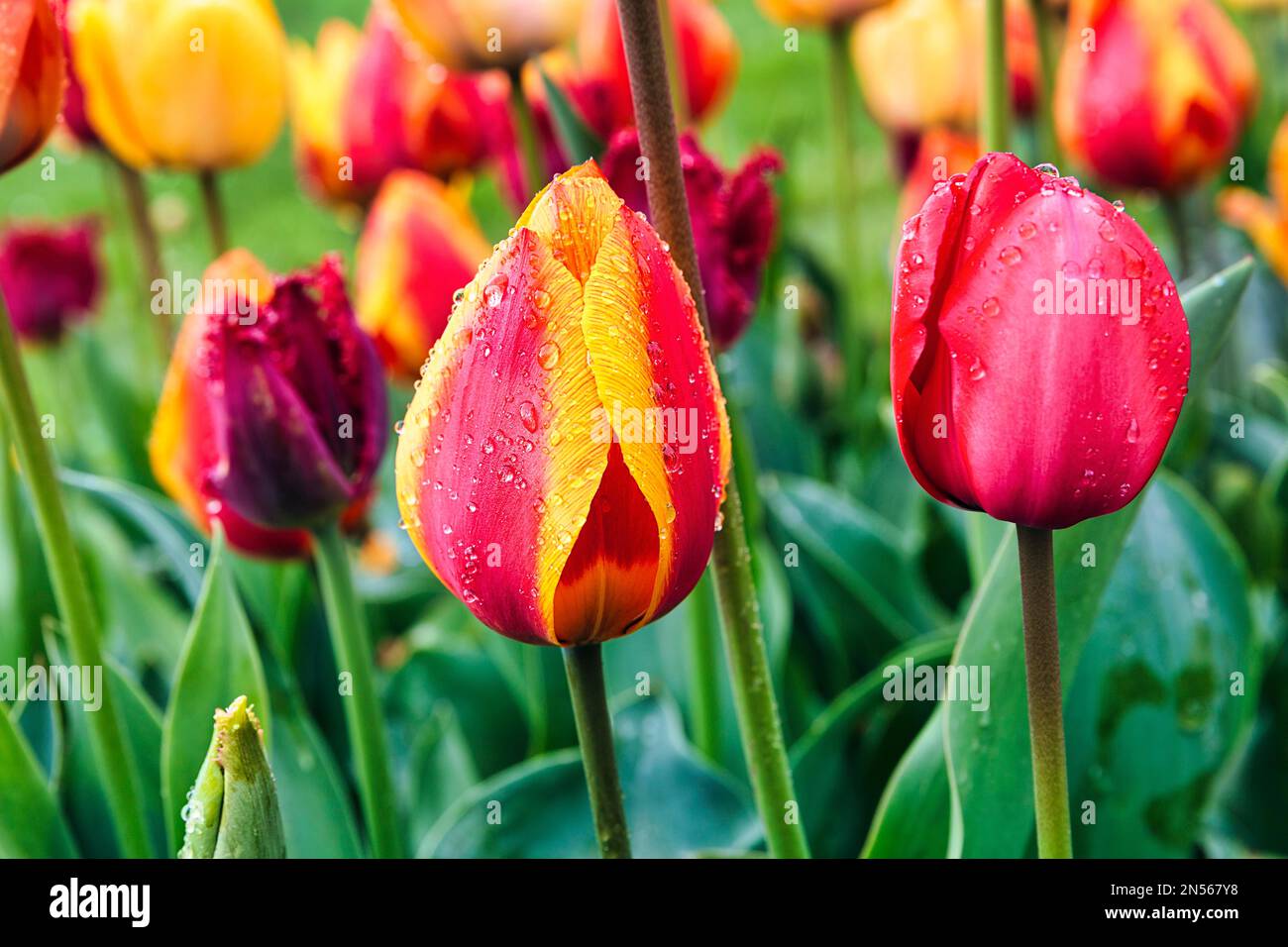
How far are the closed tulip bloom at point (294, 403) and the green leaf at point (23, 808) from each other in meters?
0.16

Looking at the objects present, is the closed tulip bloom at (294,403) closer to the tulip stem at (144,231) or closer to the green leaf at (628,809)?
the green leaf at (628,809)

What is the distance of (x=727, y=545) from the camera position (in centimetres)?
59

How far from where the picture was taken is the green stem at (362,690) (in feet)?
2.54

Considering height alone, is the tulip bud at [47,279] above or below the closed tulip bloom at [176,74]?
below

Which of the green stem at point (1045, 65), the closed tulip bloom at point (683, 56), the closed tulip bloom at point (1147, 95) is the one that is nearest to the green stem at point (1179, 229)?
the closed tulip bloom at point (1147, 95)

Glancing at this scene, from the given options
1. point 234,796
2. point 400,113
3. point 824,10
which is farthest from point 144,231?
point 234,796

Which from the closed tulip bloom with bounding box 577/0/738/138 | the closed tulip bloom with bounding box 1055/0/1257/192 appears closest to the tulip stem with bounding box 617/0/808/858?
the closed tulip bloom with bounding box 577/0/738/138

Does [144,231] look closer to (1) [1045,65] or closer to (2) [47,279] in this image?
(2) [47,279]

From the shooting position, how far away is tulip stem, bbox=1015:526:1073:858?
0.52 meters

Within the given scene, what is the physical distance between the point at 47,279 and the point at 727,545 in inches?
55.9

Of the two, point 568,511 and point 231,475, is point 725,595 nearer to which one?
point 568,511

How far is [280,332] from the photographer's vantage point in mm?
745

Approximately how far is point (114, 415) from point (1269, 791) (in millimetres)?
1198
